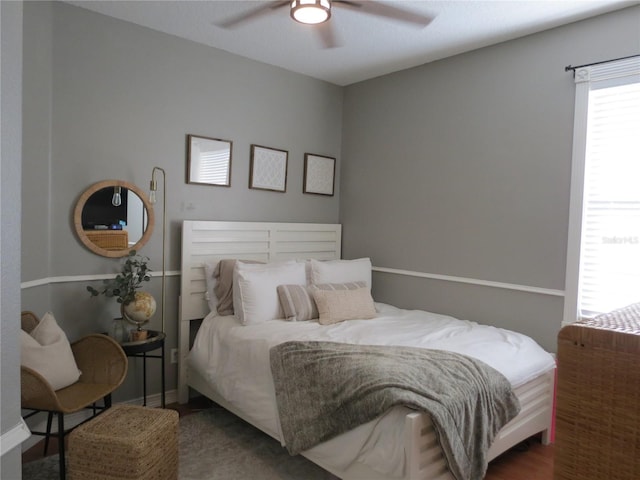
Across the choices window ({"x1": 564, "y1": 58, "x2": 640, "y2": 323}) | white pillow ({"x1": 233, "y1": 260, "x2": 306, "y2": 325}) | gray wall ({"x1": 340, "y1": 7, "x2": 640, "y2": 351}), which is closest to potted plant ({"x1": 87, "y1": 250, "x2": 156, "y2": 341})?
white pillow ({"x1": 233, "y1": 260, "x2": 306, "y2": 325})

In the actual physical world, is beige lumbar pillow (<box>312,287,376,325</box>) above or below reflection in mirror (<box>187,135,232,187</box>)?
below

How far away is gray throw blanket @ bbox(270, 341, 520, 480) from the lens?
1959 millimetres

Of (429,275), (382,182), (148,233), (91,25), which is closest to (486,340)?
→ (429,275)

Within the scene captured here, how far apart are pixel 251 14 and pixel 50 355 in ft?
7.45

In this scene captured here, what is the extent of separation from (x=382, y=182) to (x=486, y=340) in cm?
187

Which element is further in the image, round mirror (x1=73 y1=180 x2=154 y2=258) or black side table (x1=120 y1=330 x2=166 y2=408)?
round mirror (x1=73 y1=180 x2=154 y2=258)

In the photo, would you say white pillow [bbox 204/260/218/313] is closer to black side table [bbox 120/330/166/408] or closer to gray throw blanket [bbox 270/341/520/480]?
black side table [bbox 120/330/166/408]

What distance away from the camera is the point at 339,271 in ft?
12.1

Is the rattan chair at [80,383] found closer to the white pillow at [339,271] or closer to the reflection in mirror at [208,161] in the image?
the reflection in mirror at [208,161]

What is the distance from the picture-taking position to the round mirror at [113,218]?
116 inches

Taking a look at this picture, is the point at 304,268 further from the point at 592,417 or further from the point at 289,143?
the point at 592,417

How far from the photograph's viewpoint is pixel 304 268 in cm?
354

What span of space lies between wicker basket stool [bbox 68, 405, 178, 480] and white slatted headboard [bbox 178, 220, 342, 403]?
1.22 m

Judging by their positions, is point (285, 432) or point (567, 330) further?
point (285, 432)
